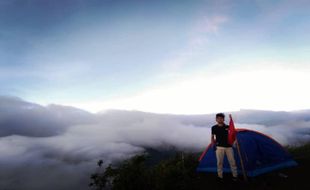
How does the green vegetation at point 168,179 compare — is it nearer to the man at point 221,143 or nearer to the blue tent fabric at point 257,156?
the blue tent fabric at point 257,156

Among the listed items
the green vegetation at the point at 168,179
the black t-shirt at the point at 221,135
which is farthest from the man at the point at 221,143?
the green vegetation at the point at 168,179

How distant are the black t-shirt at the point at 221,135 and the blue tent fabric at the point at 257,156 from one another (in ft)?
5.44

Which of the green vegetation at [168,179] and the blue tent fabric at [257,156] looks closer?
the green vegetation at [168,179]

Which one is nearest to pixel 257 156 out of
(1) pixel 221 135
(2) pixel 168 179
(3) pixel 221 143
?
(3) pixel 221 143

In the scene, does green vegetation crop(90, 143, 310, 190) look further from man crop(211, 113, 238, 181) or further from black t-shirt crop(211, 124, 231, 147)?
black t-shirt crop(211, 124, 231, 147)

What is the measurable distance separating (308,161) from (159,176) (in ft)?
25.7

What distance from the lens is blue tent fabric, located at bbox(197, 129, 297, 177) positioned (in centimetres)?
920

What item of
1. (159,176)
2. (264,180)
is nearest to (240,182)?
(264,180)

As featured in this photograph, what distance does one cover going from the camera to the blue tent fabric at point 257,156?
362 inches

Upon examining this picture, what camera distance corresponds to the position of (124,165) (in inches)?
334

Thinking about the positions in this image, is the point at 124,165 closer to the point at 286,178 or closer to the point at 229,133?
the point at 229,133

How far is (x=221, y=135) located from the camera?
8.27 m

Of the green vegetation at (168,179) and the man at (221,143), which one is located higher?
the man at (221,143)

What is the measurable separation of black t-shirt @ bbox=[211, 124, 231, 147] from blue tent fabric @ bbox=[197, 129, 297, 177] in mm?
1658
